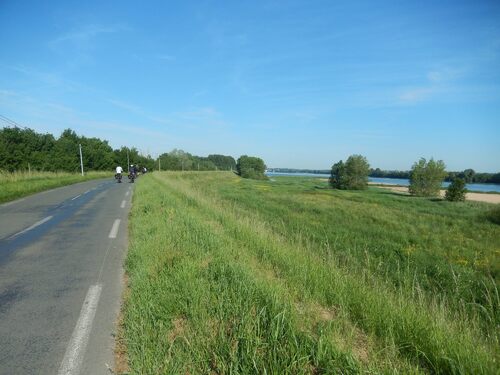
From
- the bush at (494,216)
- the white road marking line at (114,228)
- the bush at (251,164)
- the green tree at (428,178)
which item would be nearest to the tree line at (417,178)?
the green tree at (428,178)

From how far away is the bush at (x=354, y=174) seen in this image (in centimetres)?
7100

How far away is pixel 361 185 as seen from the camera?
70438mm

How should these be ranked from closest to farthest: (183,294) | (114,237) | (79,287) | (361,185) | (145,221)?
(183,294) → (79,287) → (114,237) → (145,221) → (361,185)

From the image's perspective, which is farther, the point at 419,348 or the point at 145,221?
the point at 145,221

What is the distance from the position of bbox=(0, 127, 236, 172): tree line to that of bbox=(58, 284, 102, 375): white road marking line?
33.6m

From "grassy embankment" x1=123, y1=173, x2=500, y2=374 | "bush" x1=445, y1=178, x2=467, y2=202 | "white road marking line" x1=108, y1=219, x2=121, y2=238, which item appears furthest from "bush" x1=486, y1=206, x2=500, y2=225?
"white road marking line" x1=108, y1=219, x2=121, y2=238

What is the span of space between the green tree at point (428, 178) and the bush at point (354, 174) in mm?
12784

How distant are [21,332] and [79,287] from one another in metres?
1.22

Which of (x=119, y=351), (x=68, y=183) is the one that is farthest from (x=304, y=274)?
(x=68, y=183)

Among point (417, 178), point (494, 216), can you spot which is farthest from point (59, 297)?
point (417, 178)

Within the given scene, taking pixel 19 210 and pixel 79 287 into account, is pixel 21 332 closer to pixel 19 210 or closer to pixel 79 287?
pixel 79 287

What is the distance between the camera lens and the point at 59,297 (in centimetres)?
405

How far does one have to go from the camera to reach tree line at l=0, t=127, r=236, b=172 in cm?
4084

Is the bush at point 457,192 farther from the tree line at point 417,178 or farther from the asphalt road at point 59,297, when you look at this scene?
the asphalt road at point 59,297
